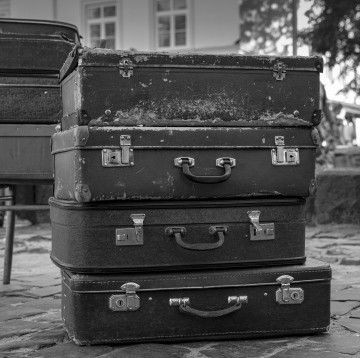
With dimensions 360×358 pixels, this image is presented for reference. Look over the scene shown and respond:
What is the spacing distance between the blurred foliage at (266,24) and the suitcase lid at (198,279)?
2692cm

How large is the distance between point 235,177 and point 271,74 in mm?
415

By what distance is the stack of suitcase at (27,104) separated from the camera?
3.58 meters

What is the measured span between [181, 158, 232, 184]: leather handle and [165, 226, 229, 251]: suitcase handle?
183mm

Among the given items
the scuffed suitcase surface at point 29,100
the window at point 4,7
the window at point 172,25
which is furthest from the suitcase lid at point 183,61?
the window at point 4,7

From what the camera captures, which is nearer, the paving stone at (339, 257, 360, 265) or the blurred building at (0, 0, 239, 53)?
the paving stone at (339, 257, 360, 265)

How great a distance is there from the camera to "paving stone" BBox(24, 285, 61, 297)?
378cm

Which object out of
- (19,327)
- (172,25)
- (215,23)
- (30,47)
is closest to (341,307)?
(19,327)

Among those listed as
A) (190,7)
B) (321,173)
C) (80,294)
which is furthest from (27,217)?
(190,7)

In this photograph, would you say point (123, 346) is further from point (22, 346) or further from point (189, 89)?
point (189, 89)

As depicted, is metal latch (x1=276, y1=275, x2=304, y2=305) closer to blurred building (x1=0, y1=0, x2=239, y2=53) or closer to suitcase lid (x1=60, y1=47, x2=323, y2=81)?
suitcase lid (x1=60, y1=47, x2=323, y2=81)

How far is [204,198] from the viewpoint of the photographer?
270cm

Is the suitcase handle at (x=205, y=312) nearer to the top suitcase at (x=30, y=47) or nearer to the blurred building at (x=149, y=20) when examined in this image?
the top suitcase at (x=30, y=47)

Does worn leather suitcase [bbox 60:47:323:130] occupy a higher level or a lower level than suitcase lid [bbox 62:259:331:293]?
higher

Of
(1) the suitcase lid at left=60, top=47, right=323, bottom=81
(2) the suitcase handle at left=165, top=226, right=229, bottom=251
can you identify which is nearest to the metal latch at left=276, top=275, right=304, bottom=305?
(2) the suitcase handle at left=165, top=226, right=229, bottom=251
